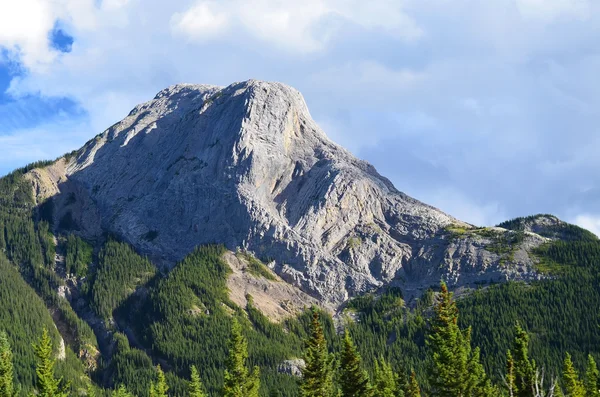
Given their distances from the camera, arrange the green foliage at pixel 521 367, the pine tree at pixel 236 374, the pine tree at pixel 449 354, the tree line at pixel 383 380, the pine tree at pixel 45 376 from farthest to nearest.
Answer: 1. the pine tree at pixel 236 374
2. the pine tree at pixel 45 376
3. the green foliage at pixel 521 367
4. the tree line at pixel 383 380
5. the pine tree at pixel 449 354

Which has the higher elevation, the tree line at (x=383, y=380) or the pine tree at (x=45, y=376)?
the tree line at (x=383, y=380)

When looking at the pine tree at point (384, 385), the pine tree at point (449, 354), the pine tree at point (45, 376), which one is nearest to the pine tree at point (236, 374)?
the pine tree at point (384, 385)

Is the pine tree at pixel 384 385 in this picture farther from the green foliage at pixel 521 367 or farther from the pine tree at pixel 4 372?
the pine tree at pixel 4 372

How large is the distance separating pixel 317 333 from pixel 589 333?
15106 cm

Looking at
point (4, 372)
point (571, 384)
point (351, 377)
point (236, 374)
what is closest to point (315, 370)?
point (351, 377)

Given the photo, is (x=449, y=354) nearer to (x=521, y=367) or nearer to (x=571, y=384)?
(x=521, y=367)

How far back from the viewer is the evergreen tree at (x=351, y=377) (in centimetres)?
7150

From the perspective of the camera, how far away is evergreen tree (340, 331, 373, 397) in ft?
235

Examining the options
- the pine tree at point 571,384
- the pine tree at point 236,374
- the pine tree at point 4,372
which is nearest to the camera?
the pine tree at point 4,372

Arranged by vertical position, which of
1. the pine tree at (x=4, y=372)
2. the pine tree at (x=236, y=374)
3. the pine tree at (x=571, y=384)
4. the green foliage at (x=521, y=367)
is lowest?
the pine tree at (x=4, y=372)

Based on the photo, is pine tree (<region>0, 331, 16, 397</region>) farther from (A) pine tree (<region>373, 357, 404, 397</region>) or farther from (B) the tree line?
(A) pine tree (<region>373, 357, 404, 397</region>)

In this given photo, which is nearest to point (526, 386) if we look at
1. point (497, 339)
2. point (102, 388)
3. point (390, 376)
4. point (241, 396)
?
point (390, 376)

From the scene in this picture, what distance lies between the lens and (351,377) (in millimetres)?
71688

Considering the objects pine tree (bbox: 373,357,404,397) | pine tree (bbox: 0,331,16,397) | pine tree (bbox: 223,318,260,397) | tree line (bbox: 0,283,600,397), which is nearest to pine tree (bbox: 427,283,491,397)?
tree line (bbox: 0,283,600,397)
